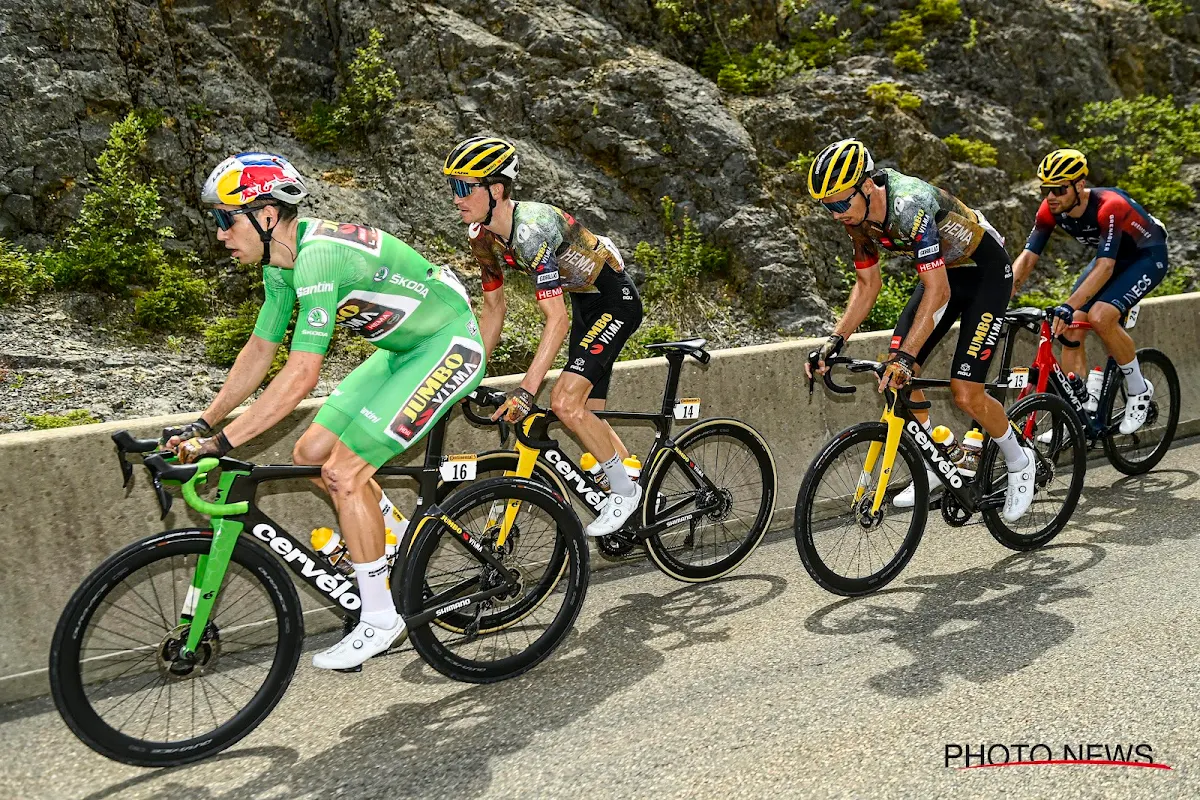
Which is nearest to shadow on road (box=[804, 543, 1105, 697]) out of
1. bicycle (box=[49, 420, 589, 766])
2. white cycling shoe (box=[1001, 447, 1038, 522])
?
white cycling shoe (box=[1001, 447, 1038, 522])

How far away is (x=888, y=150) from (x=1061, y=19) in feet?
18.3

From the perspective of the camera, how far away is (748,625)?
17.2ft

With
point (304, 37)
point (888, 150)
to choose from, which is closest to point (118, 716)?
point (304, 37)

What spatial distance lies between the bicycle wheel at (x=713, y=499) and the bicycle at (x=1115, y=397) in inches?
92.8

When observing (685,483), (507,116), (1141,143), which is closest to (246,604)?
(685,483)

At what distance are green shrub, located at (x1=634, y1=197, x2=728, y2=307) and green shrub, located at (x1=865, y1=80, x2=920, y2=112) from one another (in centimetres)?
385

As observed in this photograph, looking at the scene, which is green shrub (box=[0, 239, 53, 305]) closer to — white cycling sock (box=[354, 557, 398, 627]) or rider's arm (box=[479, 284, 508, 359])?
rider's arm (box=[479, 284, 508, 359])

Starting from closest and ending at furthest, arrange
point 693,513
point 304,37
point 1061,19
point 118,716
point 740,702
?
point 118,716 < point 740,702 < point 693,513 < point 304,37 < point 1061,19

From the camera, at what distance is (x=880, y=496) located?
554 cm

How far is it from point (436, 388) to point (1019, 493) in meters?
3.86

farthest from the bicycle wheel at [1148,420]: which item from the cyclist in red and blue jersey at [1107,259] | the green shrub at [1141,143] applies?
the green shrub at [1141,143]

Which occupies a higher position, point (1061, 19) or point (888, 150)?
point (1061, 19)

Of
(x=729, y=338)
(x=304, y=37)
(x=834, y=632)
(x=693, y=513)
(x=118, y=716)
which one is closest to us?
(x=118, y=716)

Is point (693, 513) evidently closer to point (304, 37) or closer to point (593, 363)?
point (593, 363)
